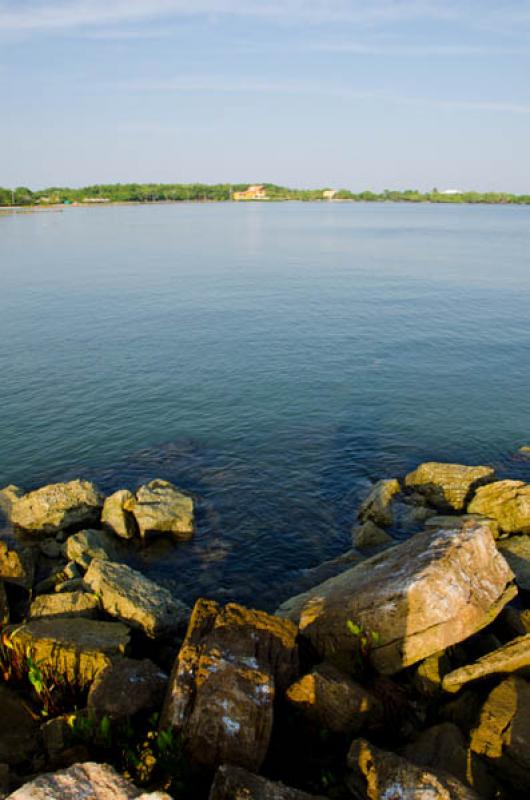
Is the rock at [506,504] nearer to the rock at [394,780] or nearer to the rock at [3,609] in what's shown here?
the rock at [394,780]

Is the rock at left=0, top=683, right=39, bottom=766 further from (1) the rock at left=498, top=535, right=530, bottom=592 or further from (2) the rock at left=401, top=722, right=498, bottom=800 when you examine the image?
(1) the rock at left=498, top=535, right=530, bottom=592

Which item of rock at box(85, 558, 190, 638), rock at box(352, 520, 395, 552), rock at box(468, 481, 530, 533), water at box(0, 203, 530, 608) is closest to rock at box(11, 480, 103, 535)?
water at box(0, 203, 530, 608)

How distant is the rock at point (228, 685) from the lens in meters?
10.8

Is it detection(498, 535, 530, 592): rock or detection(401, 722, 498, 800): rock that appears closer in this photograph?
detection(401, 722, 498, 800): rock

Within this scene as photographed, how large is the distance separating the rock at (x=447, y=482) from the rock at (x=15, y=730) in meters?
19.5

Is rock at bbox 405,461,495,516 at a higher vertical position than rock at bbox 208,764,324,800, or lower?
lower

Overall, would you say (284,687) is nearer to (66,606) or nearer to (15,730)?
(15,730)

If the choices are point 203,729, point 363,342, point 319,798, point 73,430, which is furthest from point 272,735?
point 363,342

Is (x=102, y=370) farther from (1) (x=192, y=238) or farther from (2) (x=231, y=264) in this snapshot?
(1) (x=192, y=238)

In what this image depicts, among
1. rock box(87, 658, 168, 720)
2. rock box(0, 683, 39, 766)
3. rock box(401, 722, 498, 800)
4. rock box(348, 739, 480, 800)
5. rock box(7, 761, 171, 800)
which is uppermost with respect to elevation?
rock box(7, 761, 171, 800)

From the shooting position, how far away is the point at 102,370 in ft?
153

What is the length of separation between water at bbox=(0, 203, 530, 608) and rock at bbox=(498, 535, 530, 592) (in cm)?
653

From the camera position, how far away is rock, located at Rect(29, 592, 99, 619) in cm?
1731

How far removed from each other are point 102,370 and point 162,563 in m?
26.9
